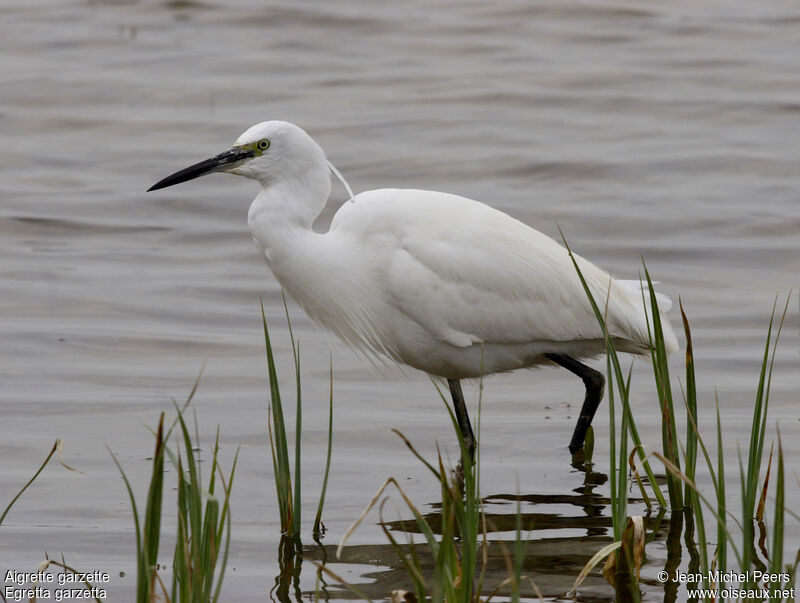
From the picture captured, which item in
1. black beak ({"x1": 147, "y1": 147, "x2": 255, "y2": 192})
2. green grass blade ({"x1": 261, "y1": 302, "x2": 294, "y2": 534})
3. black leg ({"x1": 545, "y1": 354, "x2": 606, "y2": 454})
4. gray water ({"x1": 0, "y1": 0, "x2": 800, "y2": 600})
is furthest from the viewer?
black leg ({"x1": 545, "y1": 354, "x2": 606, "y2": 454})

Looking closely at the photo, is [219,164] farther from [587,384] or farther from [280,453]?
[587,384]

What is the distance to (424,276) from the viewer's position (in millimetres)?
4918

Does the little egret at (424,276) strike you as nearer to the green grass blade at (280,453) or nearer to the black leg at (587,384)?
the black leg at (587,384)

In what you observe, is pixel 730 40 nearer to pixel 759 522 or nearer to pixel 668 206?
pixel 668 206

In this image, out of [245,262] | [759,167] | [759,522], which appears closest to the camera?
[759,522]

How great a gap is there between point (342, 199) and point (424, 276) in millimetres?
5006

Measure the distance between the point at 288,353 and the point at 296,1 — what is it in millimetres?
10001

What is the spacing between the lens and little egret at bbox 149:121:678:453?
185 inches

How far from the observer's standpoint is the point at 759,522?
12.8 feet

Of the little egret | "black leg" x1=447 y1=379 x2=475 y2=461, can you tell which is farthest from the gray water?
the little egret

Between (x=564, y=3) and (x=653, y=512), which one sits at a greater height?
(x=564, y=3)

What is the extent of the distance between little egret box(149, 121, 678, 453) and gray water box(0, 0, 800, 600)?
0.42m

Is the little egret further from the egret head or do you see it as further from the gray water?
the gray water

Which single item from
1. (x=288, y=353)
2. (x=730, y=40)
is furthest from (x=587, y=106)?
(x=288, y=353)
